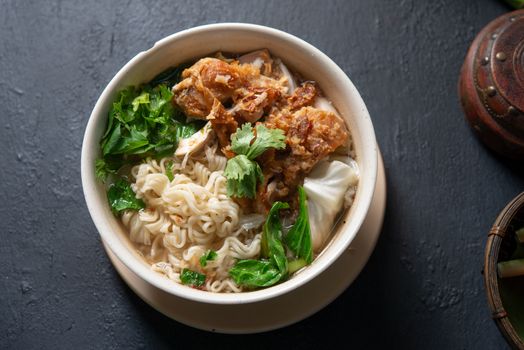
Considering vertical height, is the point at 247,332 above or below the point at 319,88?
below

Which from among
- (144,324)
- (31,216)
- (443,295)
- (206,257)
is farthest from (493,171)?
(31,216)

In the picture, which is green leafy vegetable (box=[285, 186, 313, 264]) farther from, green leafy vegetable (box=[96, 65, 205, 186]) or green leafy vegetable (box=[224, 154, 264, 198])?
green leafy vegetable (box=[96, 65, 205, 186])

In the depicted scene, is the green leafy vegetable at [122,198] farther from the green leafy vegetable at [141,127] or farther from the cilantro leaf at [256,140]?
the cilantro leaf at [256,140]

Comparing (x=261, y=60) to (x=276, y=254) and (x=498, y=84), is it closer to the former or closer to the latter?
(x=276, y=254)

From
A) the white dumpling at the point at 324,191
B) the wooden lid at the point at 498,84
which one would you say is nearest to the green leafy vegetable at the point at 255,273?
the white dumpling at the point at 324,191

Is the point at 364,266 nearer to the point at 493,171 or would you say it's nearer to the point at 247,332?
the point at 247,332
